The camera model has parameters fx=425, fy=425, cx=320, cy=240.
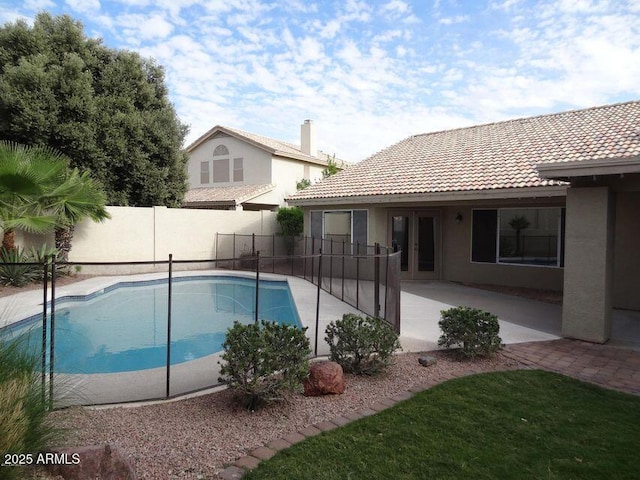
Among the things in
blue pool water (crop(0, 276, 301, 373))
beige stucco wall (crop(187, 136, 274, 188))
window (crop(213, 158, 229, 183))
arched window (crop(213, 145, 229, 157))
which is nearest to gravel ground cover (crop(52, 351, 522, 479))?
blue pool water (crop(0, 276, 301, 373))

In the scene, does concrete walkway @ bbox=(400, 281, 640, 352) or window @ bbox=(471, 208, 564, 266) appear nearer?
concrete walkway @ bbox=(400, 281, 640, 352)

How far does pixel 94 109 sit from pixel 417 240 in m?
13.0

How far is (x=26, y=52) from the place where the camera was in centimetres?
1570

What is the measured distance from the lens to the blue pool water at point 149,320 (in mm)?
7398

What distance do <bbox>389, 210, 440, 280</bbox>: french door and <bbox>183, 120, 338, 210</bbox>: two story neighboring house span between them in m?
8.76

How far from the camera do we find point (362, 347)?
5543mm

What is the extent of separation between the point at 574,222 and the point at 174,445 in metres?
7.42


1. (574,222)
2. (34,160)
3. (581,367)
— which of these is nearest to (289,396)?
(581,367)

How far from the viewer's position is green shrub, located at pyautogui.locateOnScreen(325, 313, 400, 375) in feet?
18.3

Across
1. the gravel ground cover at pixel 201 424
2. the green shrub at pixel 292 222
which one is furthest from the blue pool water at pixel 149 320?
the green shrub at pixel 292 222

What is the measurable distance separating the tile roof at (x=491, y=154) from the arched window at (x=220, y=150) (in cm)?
1093

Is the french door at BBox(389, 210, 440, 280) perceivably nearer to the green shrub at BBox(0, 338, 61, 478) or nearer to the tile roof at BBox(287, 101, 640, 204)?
the tile roof at BBox(287, 101, 640, 204)

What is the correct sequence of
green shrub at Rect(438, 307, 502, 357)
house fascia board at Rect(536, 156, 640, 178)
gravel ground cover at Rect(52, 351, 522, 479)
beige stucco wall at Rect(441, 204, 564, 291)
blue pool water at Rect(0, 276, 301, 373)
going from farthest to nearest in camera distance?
beige stucco wall at Rect(441, 204, 564, 291)
blue pool water at Rect(0, 276, 301, 373)
house fascia board at Rect(536, 156, 640, 178)
green shrub at Rect(438, 307, 502, 357)
gravel ground cover at Rect(52, 351, 522, 479)

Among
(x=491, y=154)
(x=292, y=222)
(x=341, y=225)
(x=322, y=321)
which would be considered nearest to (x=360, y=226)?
(x=341, y=225)
